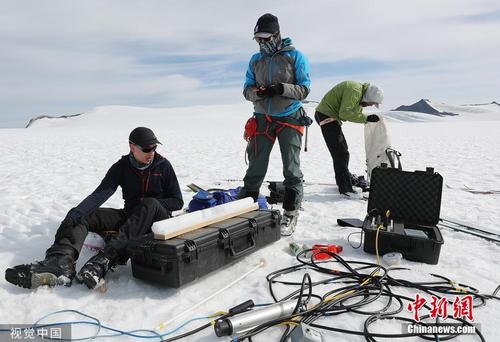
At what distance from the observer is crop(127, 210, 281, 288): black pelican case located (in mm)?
2740

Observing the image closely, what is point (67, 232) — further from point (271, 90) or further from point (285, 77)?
point (285, 77)

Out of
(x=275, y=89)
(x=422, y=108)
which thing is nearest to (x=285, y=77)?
(x=275, y=89)

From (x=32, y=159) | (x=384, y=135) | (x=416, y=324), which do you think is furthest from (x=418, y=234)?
(x=32, y=159)

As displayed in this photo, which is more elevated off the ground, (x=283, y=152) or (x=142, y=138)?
(x=142, y=138)

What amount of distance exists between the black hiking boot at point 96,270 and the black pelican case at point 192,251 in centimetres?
17

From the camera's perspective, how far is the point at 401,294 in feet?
9.05

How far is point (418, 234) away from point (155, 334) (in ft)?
8.13

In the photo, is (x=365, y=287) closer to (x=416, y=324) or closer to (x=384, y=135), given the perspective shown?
(x=416, y=324)

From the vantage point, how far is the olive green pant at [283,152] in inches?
158

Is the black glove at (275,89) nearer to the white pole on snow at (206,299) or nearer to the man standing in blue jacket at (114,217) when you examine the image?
the man standing in blue jacket at (114,217)

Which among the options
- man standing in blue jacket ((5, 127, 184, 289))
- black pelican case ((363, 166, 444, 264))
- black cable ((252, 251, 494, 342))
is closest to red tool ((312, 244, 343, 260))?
black cable ((252, 251, 494, 342))

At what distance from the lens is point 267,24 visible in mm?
3799

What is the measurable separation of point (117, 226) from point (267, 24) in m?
2.45

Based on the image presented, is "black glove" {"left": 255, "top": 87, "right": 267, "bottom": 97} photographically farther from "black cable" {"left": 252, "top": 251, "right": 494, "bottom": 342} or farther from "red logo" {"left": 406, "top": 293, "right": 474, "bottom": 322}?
"red logo" {"left": 406, "top": 293, "right": 474, "bottom": 322}
